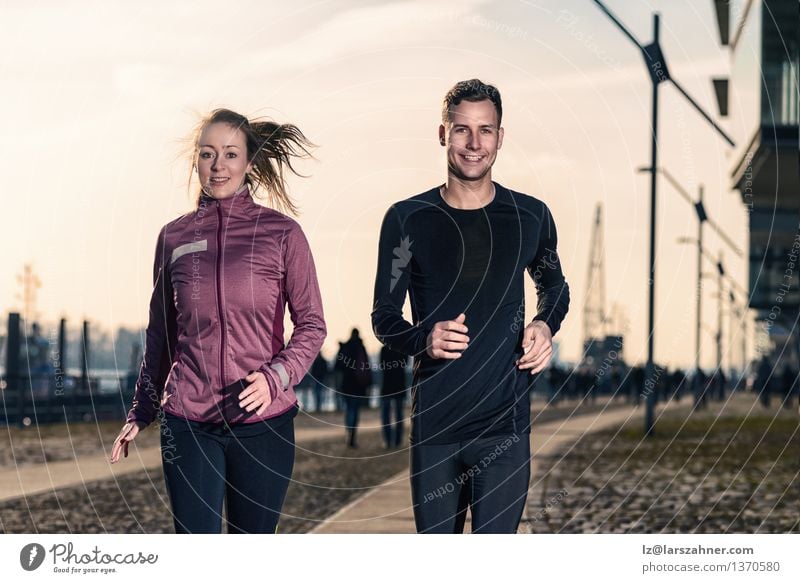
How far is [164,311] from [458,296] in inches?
44.4

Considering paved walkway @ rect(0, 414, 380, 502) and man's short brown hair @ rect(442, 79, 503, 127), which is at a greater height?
man's short brown hair @ rect(442, 79, 503, 127)

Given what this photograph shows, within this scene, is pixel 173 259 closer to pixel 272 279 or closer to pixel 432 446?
pixel 272 279

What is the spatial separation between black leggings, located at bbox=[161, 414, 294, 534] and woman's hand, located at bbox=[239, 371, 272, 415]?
22cm

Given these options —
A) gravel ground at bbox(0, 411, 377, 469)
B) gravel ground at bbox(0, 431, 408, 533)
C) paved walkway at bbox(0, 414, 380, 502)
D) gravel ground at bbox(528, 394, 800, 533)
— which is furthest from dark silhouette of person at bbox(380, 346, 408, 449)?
gravel ground at bbox(528, 394, 800, 533)

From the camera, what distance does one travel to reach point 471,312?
506cm

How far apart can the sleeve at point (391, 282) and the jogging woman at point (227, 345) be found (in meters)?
0.23

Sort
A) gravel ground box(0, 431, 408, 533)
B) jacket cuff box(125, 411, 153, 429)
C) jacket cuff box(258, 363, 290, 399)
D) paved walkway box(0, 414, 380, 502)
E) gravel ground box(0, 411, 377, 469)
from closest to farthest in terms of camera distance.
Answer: jacket cuff box(258, 363, 290, 399) < jacket cuff box(125, 411, 153, 429) < gravel ground box(0, 431, 408, 533) < paved walkway box(0, 414, 380, 502) < gravel ground box(0, 411, 377, 469)

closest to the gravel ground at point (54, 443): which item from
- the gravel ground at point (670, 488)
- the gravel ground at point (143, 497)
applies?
the gravel ground at point (143, 497)

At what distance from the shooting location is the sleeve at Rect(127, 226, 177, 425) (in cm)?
521

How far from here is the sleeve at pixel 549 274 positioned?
5168mm

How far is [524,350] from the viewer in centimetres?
495

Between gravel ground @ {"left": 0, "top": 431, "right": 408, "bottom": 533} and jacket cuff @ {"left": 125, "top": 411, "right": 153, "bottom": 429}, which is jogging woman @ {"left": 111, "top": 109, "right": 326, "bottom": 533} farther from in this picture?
gravel ground @ {"left": 0, "top": 431, "right": 408, "bottom": 533}

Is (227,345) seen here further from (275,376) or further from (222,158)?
(222,158)
